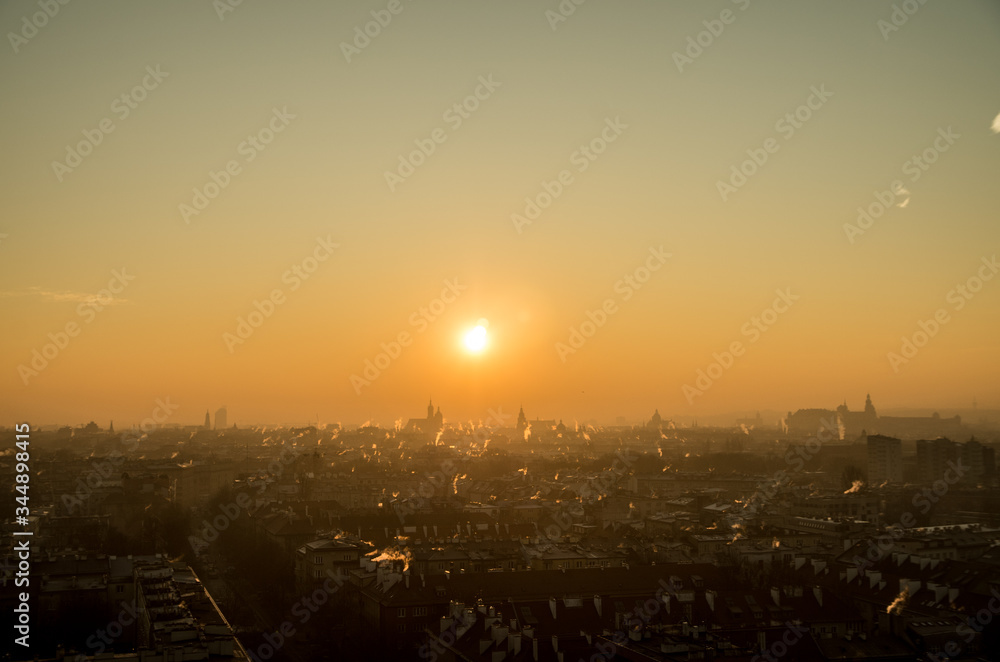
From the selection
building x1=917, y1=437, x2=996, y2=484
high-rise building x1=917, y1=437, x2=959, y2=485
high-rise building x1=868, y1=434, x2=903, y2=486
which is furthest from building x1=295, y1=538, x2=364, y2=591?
high-rise building x1=917, y1=437, x2=959, y2=485

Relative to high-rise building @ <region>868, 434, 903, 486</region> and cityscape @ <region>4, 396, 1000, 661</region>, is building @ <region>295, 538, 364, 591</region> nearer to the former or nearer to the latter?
cityscape @ <region>4, 396, 1000, 661</region>

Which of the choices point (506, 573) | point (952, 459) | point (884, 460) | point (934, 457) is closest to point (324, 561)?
point (506, 573)

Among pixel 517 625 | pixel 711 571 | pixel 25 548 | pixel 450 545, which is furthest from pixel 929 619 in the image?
pixel 25 548

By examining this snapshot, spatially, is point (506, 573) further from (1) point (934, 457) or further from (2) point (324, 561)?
(1) point (934, 457)

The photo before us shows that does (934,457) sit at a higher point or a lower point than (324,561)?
higher

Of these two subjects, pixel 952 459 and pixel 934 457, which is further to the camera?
pixel 934 457

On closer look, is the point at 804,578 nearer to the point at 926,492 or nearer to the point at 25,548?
the point at 25,548

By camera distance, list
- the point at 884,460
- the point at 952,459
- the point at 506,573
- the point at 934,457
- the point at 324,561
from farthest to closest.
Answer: the point at 884,460
the point at 934,457
the point at 952,459
the point at 324,561
the point at 506,573

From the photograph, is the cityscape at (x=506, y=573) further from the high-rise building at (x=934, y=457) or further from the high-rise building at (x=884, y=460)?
the high-rise building at (x=884, y=460)

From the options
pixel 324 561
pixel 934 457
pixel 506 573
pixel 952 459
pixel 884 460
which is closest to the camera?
pixel 506 573

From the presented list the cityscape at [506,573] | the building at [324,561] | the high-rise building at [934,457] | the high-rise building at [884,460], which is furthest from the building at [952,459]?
the building at [324,561]
